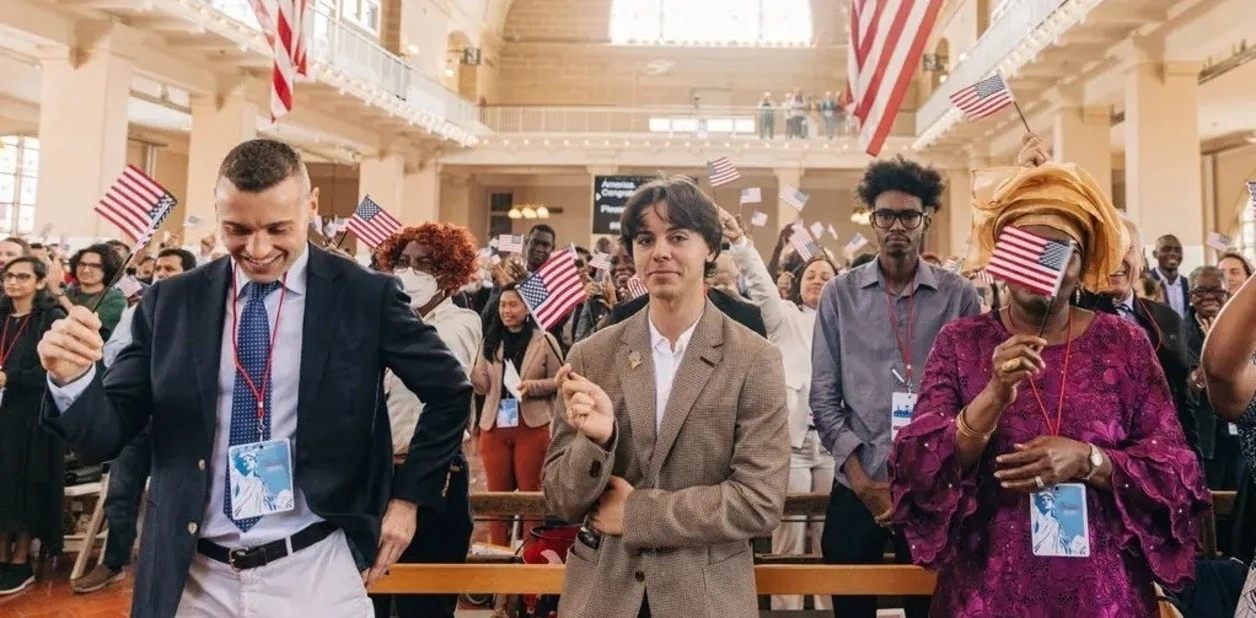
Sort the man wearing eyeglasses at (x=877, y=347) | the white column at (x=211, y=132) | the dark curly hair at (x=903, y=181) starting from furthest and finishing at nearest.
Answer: the white column at (x=211, y=132) → the dark curly hair at (x=903, y=181) → the man wearing eyeglasses at (x=877, y=347)

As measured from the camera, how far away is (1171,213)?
1236cm

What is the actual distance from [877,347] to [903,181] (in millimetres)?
578

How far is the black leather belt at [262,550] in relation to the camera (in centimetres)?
191

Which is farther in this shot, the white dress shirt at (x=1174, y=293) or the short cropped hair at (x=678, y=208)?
the white dress shirt at (x=1174, y=293)

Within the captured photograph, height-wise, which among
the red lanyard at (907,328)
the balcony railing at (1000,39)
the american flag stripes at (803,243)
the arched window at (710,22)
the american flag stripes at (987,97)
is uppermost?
the arched window at (710,22)

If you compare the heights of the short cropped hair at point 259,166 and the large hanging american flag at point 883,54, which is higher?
the large hanging american flag at point 883,54

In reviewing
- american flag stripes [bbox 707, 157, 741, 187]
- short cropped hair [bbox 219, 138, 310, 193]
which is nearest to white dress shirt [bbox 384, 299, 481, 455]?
short cropped hair [bbox 219, 138, 310, 193]

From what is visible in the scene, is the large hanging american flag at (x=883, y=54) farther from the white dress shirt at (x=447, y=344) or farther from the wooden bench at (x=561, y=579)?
the wooden bench at (x=561, y=579)

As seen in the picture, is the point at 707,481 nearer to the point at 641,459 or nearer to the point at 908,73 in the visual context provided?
the point at 641,459

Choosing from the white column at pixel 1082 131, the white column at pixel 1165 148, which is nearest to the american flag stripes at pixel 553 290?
the white column at pixel 1165 148

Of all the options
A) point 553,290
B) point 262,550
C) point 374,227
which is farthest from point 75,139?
point 262,550

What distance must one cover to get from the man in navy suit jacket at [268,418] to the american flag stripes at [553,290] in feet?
1.93

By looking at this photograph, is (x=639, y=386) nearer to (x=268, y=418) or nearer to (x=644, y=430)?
(x=644, y=430)

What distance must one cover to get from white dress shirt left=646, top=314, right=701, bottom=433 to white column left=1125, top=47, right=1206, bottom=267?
40.5 ft
